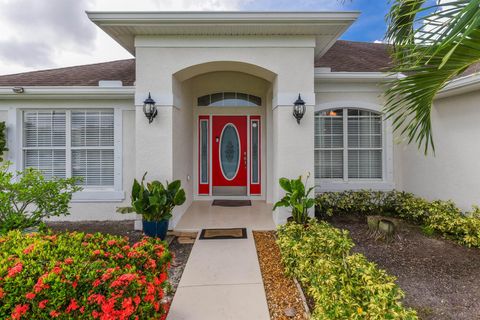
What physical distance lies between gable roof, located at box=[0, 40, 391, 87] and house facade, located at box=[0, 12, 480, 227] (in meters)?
0.06

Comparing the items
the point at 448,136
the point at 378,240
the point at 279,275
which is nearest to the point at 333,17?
the point at 448,136

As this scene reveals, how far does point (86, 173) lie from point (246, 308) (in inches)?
212

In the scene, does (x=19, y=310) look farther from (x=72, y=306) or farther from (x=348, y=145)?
(x=348, y=145)

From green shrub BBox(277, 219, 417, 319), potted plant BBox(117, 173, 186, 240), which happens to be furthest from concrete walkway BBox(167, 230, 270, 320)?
potted plant BBox(117, 173, 186, 240)

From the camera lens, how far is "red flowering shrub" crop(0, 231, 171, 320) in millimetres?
1812

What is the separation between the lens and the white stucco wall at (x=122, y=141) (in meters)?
6.01

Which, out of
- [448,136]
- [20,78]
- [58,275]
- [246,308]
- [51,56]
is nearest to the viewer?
[58,275]

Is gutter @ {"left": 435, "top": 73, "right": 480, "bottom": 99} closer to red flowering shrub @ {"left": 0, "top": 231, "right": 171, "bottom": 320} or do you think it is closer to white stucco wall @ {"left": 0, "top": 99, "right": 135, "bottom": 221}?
red flowering shrub @ {"left": 0, "top": 231, "right": 171, "bottom": 320}

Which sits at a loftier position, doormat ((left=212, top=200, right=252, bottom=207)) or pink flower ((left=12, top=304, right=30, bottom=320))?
pink flower ((left=12, top=304, right=30, bottom=320))

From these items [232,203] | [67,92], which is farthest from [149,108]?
[232,203]

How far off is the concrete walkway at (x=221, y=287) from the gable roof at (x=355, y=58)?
5.46 metres

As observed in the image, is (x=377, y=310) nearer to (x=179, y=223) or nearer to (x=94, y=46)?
(x=179, y=223)

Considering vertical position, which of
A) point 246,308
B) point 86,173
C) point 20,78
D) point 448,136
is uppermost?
point 20,78

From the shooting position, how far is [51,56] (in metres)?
17.9
